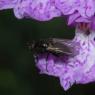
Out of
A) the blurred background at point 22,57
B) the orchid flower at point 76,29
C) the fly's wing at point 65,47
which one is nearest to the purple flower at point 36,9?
the orchid flower at point 76,29

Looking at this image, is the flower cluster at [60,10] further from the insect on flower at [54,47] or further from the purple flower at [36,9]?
the insect on flower at [54,47]

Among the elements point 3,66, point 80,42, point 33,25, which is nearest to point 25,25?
point 33,25

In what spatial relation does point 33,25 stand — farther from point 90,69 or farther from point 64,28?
point 90,69

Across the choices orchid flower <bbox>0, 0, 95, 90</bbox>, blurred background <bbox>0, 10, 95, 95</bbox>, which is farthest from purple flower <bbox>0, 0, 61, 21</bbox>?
blurred background <bbox>0, 10, 95, 95</bbox>

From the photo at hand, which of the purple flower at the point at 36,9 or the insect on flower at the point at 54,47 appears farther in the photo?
the insect on flower at the point at 54,47

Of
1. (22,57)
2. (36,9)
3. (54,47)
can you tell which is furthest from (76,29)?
(22,57)

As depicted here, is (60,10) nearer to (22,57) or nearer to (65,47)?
(65,47)
